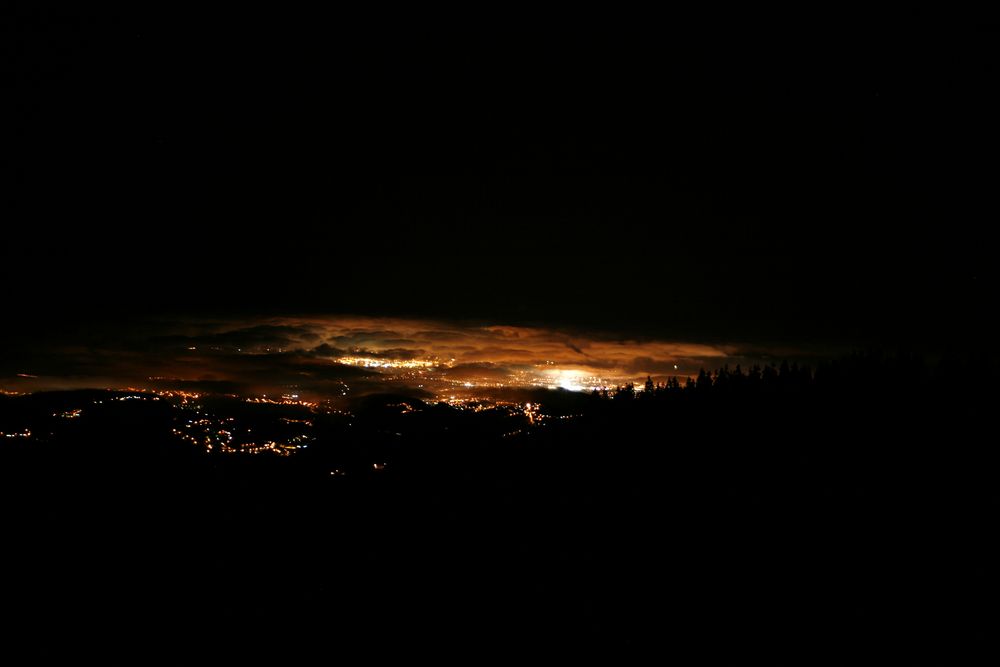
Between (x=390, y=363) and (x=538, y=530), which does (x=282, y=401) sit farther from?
(x=538, y=530)

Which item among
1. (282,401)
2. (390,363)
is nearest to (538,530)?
(390,363)

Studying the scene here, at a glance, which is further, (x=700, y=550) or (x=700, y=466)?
(x=700, y=466)

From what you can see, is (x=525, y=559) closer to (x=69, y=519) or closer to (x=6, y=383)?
(x=69, y=519)

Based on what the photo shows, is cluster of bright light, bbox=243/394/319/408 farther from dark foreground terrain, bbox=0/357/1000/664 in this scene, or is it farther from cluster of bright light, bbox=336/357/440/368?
cluster of bright light, bbox=336/357/440/368

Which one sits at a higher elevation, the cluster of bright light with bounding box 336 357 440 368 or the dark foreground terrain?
the cluster of bright light with bounding box 336 357 440 368

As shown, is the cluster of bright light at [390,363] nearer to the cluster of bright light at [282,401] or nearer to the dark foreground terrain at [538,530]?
the dark foreground terrain at [538,530]

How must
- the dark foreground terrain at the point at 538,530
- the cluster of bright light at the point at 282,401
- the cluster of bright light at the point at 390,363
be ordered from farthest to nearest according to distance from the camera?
the cluster of bright light at the point at 390,363, the cluster of bright light at the point at 282,401, the dark foreground terrain at the point at 538,530

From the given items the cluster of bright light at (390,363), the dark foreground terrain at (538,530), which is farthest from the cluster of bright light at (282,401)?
the cluster of bright light at (390,363)

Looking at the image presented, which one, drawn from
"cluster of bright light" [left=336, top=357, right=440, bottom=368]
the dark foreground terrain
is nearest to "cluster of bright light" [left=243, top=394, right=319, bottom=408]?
the dark foreground terrain

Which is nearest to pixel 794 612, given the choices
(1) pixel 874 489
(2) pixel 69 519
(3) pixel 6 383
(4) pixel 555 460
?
(1) pixel 874 489
